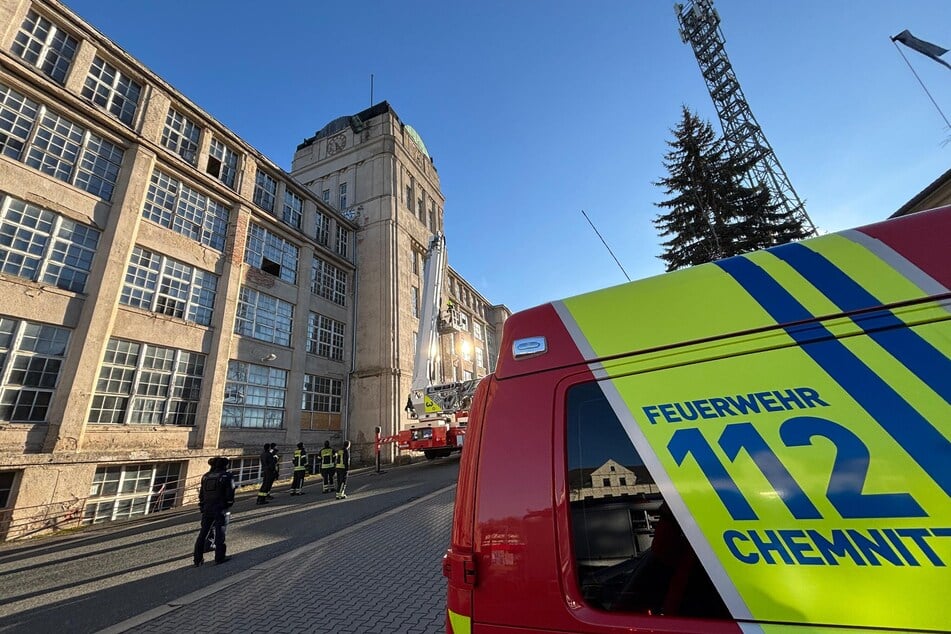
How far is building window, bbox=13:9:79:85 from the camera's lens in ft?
40.3

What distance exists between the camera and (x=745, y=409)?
4.24 ft

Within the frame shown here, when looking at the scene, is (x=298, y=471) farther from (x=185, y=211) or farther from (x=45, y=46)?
(x=45, y=46)

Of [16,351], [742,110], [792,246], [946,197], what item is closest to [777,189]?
[742,110]

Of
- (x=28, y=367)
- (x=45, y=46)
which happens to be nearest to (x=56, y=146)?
(x=45, y=46)

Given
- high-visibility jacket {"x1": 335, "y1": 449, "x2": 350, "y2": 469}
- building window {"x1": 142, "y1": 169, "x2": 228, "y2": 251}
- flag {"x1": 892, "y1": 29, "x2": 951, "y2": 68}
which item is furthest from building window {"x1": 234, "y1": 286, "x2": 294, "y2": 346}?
flag {"x1": 892, "y1": 29, "x2": 951, "y2": 68}

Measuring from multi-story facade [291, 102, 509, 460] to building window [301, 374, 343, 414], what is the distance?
1.07 m

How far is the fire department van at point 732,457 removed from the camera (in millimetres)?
1057

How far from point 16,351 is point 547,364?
15639mm

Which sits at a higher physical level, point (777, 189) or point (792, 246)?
point (777, 189)

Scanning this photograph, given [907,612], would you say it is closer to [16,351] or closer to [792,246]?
[792,246]

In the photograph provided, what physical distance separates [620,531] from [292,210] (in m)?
24.6

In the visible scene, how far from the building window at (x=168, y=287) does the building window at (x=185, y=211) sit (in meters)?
1.47

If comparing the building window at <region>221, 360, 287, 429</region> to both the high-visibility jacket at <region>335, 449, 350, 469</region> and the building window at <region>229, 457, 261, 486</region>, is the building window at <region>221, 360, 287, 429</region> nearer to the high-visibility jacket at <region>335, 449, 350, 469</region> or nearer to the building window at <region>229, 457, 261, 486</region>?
the building window at <region>229, 457, 261, 486</region>

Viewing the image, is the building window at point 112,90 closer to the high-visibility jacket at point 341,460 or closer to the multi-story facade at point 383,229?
the multi-story facade at point 383,229
